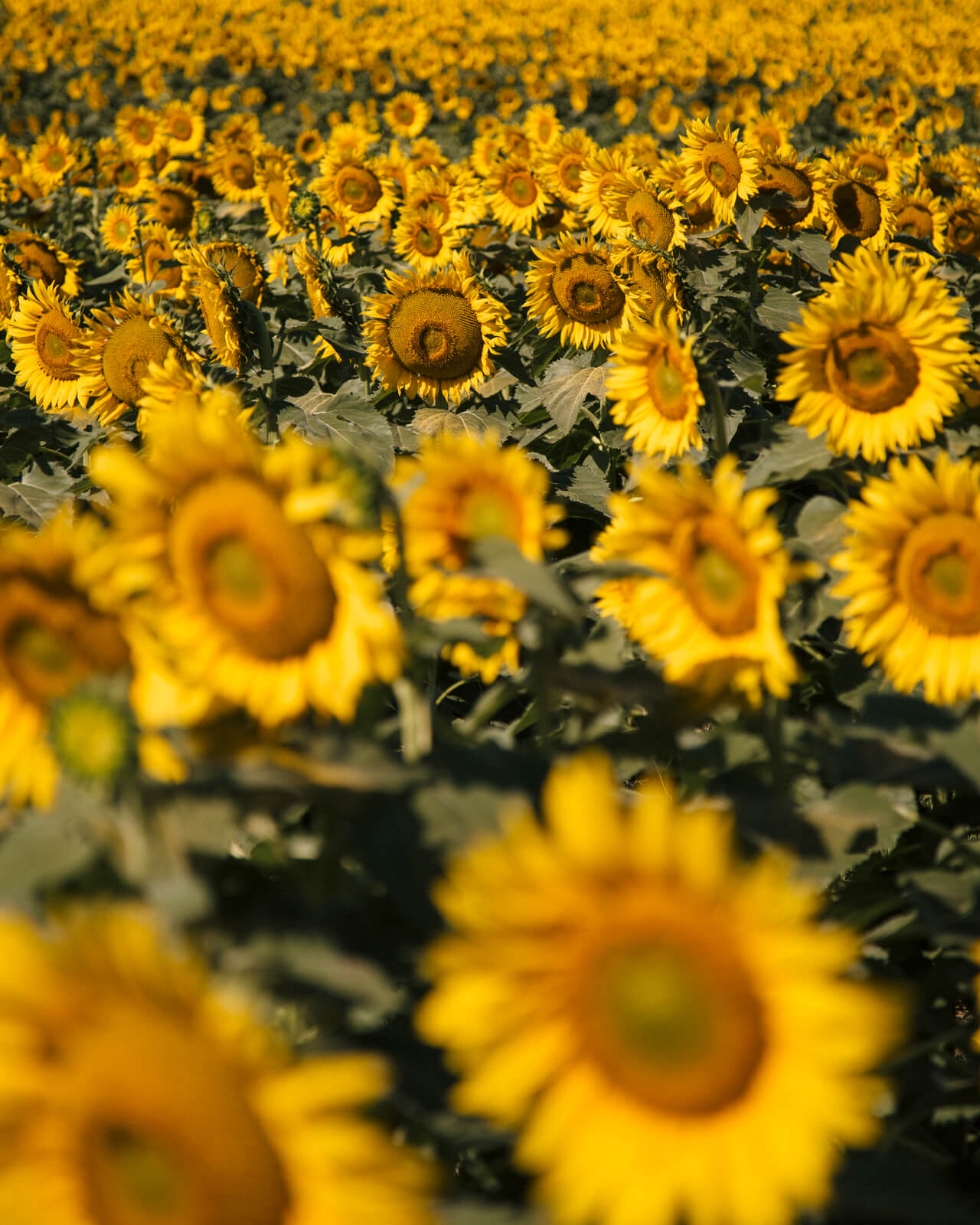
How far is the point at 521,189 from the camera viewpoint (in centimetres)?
478

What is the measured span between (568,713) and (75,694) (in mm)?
1269

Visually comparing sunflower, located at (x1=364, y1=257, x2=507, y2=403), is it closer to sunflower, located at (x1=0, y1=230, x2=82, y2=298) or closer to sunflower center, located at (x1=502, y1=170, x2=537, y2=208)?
sunflower center, located at (x1=502, y1=170, x2=537, y2=208)

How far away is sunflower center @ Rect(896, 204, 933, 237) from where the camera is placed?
13.6 feet

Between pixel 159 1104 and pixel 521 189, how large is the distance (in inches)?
187

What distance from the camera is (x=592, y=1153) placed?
3.03 ft

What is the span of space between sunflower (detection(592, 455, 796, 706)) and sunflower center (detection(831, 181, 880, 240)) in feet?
8.16

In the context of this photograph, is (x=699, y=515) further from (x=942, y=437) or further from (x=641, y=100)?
(x=641, y=100)

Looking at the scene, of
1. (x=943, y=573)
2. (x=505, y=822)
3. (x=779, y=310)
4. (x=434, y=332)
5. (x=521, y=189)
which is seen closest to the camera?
(x=505, y=822)

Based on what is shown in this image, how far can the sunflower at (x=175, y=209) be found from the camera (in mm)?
5062

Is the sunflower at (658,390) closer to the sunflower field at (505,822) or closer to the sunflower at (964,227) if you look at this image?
the sunflower field at (505,822)

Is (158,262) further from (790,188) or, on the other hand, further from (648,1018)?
(648,1018)

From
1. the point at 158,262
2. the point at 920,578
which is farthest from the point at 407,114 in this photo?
the point at 920,578

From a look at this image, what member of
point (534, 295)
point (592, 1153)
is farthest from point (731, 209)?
point (592, 1153)

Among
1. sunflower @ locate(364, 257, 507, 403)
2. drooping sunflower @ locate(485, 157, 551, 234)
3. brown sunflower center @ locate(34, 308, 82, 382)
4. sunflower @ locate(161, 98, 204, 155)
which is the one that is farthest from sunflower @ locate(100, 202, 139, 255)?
sunflower @ locate(364, 257, 507, 403)
